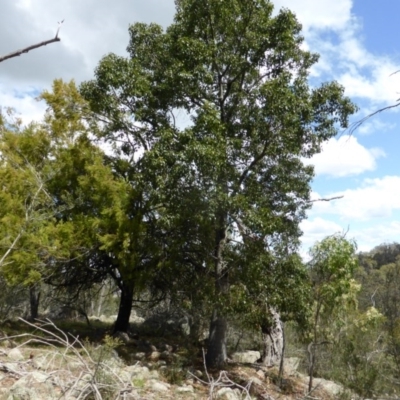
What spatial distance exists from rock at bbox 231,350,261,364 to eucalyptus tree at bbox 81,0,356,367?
133 centimetres

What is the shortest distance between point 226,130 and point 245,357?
21.3 ft

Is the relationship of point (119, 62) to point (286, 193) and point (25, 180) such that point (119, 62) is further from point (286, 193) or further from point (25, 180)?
point (286, 193)

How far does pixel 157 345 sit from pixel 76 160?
5.87 meters

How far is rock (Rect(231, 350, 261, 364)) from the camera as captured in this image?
12962mm

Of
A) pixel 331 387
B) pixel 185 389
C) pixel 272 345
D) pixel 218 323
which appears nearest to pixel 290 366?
pixel 272 345

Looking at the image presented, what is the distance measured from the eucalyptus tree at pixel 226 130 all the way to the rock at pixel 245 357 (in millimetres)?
1329

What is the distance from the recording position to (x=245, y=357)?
13.0 metres

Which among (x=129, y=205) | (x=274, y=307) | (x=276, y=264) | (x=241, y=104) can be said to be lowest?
(x=274, y=307)

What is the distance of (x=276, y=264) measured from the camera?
10.4m

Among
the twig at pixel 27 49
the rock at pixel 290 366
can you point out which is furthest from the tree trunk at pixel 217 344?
the twig at pixel 27 49

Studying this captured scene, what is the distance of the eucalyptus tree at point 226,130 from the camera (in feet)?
Answer: 33.4

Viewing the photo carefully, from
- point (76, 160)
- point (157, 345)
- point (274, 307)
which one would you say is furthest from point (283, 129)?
point (157, 345)

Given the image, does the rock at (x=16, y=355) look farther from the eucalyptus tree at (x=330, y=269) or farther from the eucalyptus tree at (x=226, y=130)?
the eucalyptus tree at (x=330, y=269)

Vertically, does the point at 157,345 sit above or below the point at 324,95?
below
